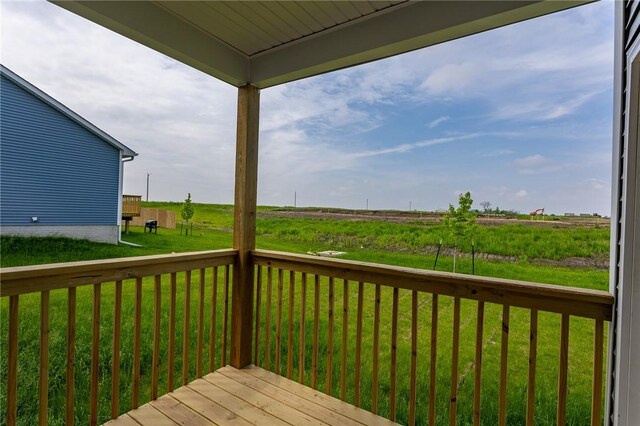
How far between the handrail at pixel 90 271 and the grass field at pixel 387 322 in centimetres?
8

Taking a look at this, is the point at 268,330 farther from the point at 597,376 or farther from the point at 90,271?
the point at 597,376

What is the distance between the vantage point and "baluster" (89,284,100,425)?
6.03ft

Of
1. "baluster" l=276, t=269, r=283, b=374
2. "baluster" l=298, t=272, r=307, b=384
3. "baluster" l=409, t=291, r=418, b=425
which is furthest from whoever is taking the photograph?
"baluster" l=276, t=269, r=283, b=374

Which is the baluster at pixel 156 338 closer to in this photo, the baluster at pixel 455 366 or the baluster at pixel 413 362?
the baluster at pixel 413 362

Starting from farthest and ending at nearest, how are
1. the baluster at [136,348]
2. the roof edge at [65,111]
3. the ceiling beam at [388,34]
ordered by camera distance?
the baluster at [136,348], the ceiling beam at [388,34], the roof edge at [65,111]

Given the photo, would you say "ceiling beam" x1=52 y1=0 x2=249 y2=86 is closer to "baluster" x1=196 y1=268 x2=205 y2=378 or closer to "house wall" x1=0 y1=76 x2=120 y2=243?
"house wall" x1=0 y1=76 x2=120 y2=243

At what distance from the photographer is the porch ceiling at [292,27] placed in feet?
5.75

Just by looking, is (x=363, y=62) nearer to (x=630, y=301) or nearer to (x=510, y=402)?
(x=630, y=301)

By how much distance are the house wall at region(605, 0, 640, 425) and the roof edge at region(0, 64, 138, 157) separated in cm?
254

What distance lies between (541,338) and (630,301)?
2.03ft

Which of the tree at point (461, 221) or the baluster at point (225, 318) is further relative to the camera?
the baluster at point (225, 318)

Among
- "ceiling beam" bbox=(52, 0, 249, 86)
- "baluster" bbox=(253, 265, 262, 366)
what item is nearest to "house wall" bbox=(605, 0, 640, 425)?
"baluster" bbox=(253, 265, 262, 366)

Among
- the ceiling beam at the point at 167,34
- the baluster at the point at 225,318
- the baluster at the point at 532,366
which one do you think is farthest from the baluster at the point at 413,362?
the ceiling beam at the point at 167,34

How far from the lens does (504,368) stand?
1689 millimetres
